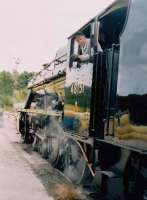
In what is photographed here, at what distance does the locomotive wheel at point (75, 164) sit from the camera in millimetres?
8812

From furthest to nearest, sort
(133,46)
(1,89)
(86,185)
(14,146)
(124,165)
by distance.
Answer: (1,89), (14,146), (86,185), (124,165), (133,46)

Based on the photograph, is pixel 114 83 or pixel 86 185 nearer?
pixel 114 83

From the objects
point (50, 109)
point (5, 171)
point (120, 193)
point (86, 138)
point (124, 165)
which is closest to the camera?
point (124, 165)

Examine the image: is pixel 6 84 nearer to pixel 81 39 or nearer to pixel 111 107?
pixel 81 39

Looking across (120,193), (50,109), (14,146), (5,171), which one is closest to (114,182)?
(120,193)

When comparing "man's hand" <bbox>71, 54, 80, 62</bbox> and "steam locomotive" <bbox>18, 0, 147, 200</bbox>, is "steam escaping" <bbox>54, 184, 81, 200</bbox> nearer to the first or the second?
"steam locomotive" <bbox>18, 0, 147, 200</bbox>

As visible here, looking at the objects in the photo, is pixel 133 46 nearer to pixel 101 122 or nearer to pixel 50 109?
pixel 101 122

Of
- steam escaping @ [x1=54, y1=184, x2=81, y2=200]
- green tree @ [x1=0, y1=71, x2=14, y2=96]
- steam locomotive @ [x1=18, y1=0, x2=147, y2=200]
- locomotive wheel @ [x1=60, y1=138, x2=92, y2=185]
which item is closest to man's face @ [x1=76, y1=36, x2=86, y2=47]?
steam locomotive @ [x1=18, y1=0, x2=147, y2=200]

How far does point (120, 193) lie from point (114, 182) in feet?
→ 0.98

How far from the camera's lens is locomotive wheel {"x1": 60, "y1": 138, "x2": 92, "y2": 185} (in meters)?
8.81

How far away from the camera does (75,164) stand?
960cm

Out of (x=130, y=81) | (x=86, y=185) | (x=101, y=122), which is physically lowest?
(x=86, y=185)

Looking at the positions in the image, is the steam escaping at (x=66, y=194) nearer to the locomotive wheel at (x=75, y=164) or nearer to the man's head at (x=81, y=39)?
the locomotive wheel at (x=75, y=164)

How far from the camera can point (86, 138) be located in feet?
25.2
